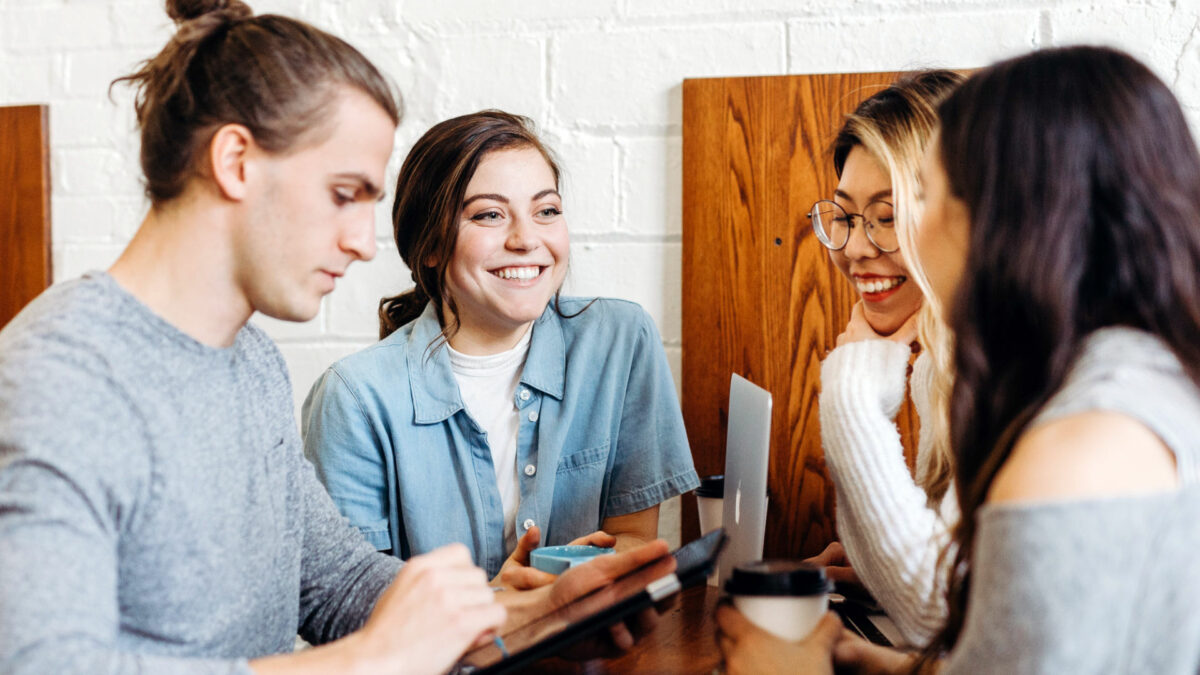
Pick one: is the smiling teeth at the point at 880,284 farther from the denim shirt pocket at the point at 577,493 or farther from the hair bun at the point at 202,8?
the hair bun at the point at 202,8

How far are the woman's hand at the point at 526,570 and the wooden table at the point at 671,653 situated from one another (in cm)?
14

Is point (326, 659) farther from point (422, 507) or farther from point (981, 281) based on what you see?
point (422, 507)

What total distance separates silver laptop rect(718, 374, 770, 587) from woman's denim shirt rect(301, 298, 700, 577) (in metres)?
0.32

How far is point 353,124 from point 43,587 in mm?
445

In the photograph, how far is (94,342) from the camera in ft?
2.49

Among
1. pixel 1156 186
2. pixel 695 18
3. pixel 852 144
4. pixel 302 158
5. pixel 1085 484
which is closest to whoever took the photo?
pixel 1085 484

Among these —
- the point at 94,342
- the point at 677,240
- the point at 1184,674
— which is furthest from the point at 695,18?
the point at 1184,674

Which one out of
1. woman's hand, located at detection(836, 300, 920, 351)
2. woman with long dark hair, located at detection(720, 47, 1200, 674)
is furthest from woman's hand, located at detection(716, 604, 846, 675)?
woman's hand, located at detection(836, 300, 920, 351)

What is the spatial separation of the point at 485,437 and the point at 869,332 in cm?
54

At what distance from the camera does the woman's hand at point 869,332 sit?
1.29 meters

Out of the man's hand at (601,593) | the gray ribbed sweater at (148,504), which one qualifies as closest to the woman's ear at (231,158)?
the gray ribbed sweater at (148,504)

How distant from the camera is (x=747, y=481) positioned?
42.8 inches

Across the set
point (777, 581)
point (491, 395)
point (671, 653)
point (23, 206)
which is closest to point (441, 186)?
point (491, 395)

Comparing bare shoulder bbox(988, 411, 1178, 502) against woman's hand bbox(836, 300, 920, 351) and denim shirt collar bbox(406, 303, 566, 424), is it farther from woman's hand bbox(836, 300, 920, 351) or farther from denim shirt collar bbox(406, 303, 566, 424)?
denim shirt collar bbox(406, 303, 566, 424)
